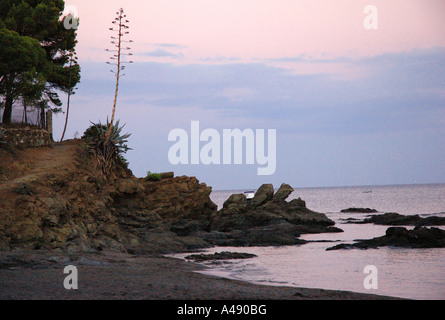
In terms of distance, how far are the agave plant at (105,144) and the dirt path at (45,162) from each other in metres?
1.48

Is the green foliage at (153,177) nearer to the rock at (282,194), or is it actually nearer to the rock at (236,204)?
the rock at (236,204)

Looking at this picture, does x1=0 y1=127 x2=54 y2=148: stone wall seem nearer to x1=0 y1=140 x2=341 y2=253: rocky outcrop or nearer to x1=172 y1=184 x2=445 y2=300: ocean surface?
x1=0 y1=140 x2=341 y2=253: rocky outcrop

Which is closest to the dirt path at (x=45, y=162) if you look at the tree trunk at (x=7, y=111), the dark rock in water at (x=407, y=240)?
the tree trunk at (x=7, y=111)

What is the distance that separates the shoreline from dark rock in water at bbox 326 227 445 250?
15643mm

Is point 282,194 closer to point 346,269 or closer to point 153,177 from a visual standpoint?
point 153,177

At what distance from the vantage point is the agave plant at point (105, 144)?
98.9 ft

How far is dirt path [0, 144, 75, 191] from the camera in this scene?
23339 mm

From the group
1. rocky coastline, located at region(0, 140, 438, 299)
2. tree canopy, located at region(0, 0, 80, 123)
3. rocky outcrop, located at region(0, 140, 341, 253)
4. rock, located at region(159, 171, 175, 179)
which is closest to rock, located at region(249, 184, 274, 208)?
rocky outcrop, located at region(0, 140, 341, 253)

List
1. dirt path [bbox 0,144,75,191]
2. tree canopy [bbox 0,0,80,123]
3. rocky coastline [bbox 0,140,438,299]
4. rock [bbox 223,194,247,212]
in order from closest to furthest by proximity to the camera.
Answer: rocky coastline [bbox 0,140,438,299] < dirt path [bbox 0,144,75,191] < tree canopy [bbox 0,0,80,123] < rock [bbox 223,194,247,212]

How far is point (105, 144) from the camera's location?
30516mm

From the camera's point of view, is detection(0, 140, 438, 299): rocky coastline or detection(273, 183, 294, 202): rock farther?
detection(273, 183, 294, 202): rock

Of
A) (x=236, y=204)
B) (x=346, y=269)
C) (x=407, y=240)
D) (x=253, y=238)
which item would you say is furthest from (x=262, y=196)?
(x=346, y=269)

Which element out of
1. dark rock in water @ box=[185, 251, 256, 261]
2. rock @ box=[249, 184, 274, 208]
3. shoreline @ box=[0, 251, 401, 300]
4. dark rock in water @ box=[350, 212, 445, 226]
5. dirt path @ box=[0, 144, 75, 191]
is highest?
dirt path @ box=[0, 144, 75, 191]
